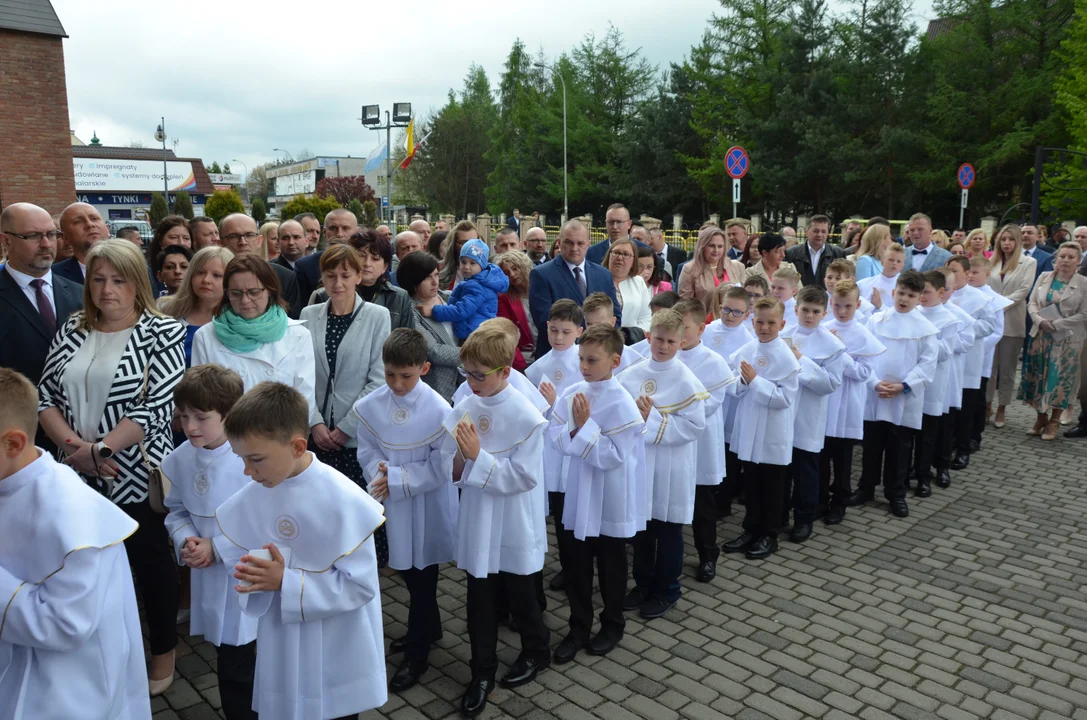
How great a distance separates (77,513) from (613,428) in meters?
2.60

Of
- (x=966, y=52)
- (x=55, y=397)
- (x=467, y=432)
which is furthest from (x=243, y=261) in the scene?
(x=966, y=52)

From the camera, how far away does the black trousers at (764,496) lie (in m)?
5.93

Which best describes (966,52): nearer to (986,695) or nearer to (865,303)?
(865,303)

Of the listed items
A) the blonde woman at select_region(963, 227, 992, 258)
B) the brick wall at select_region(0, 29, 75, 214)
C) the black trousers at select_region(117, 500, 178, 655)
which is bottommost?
the black trousers at select_region(117, 500, 178, 655)

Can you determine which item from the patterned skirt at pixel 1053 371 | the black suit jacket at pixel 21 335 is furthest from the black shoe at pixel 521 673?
the patterned skirt at pixel 1053 371

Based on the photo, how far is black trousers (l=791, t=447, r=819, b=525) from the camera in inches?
244

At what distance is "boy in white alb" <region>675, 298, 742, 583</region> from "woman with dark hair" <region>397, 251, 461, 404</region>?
62.1 inches

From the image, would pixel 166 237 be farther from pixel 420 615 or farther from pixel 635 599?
pixel 635 599

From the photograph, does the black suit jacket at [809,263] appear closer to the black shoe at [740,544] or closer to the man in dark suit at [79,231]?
the black shoe at [740,544]

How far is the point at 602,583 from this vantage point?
4512 mm

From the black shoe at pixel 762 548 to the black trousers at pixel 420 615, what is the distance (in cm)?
274

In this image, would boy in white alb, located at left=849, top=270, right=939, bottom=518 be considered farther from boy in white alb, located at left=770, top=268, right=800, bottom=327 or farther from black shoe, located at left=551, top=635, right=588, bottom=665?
black shoe, located at left=551, top=635, right=588, bottom=665

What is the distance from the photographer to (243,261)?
4.25m

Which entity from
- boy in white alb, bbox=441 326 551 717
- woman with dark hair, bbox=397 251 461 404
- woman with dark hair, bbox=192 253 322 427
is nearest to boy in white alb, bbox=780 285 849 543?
woman with dark hair, bbox=397 251 461 404
